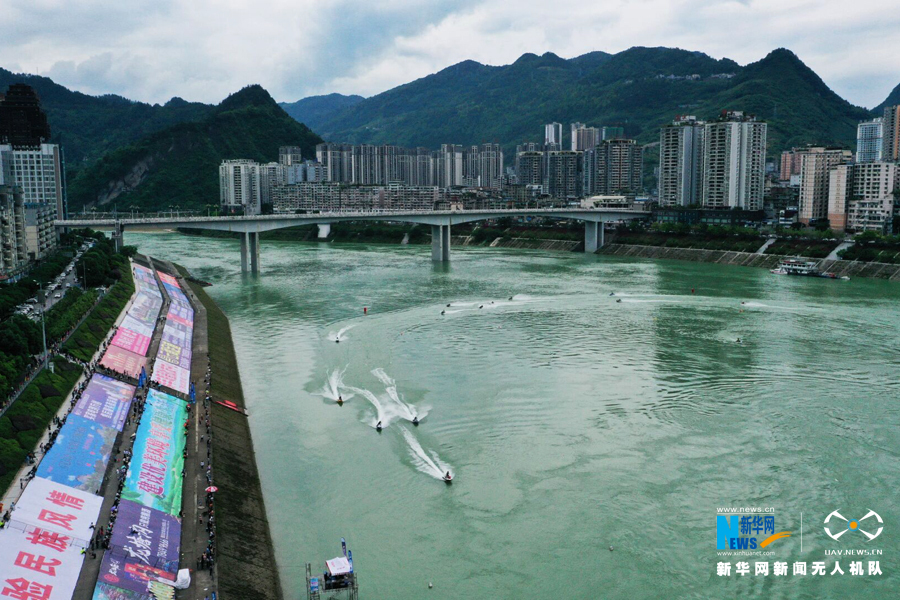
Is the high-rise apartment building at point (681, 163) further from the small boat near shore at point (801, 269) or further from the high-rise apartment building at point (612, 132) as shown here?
the high-rise apartment building at point (612, 132)

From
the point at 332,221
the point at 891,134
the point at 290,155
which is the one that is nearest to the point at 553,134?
the point at 290,155

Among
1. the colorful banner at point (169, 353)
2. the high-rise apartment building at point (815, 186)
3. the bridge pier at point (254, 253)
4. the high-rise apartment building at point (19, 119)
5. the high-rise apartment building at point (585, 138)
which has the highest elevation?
the high-rise apartment building at point (585, 138)

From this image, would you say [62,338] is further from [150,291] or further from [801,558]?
[801,558]

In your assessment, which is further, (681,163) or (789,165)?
(789,165)

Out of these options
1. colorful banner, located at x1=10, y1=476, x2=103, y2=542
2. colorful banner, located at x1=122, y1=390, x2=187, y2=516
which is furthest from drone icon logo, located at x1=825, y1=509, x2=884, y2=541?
A: colorful banner, located at x1=10, y1=476, x2=103, y2=542

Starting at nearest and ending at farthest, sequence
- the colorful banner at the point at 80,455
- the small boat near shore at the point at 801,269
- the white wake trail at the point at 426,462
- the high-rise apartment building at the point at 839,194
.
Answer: the colorful banner at the point at 80,455 < the white wake trail at the point at 426,462 < the small boat near shore at the point at 801,269 < the high-rise apartment building at the point at 839,194

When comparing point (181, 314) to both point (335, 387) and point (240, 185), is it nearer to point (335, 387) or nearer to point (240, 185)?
point (335, 387)

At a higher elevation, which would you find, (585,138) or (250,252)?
(585,138)

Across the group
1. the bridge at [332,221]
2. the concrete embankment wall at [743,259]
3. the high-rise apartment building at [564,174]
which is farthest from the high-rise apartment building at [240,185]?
the concrete embankment wall at [743,259]
